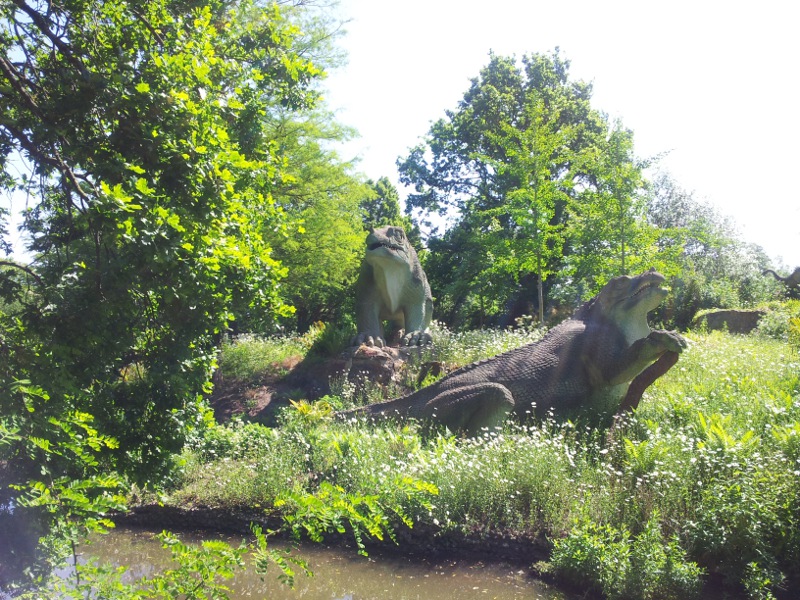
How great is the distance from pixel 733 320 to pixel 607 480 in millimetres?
11292

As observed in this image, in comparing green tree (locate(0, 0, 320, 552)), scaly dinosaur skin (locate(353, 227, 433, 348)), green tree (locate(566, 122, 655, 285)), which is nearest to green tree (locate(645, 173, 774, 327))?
green tree (locate(566, 122, 655, 285))

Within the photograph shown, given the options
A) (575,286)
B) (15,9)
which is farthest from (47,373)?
(575,286)

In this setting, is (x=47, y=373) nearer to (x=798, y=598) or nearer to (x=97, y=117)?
(x=97, y=117)

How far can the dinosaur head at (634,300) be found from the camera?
807 cm

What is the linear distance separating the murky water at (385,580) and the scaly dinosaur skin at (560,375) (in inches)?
81.5

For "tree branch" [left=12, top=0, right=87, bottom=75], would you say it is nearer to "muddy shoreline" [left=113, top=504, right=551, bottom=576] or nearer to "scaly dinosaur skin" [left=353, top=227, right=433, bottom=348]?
"muddy shoreline" [left=113, top=504, right=551, bottom=576]

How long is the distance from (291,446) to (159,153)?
4.91 m

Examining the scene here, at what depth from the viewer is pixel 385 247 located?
43.3 ft

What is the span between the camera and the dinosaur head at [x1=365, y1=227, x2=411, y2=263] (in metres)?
13.2

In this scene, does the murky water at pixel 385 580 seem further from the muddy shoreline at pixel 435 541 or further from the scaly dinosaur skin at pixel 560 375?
the scaly dinosaur skin at pixel 560 375

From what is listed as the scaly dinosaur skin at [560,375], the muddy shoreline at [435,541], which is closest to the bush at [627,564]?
the muddy shoreline at [435,541]

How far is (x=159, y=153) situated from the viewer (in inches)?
164

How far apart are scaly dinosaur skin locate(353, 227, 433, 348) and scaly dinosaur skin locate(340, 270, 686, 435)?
4.96 m

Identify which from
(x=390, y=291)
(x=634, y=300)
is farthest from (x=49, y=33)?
(x=390, y=291)
